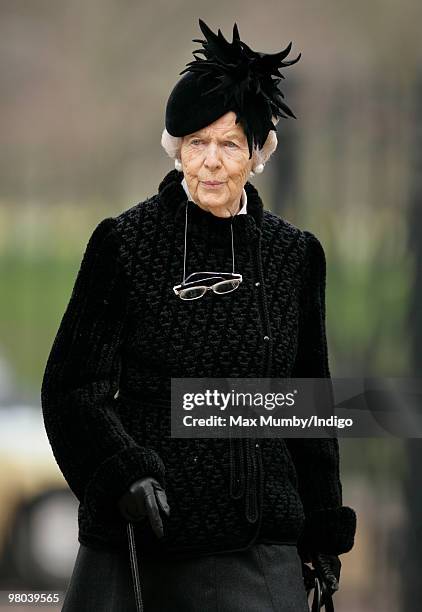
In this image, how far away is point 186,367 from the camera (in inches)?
114

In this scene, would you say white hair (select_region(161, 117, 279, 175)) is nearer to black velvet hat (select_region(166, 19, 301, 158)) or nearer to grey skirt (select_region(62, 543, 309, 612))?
black velvet hat (select_region(166, 19, 301, 158))

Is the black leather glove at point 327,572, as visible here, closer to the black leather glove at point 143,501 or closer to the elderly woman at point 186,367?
the elderly woman at point 186,367

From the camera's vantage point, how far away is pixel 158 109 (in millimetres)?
4793

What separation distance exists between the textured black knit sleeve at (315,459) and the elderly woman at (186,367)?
0.24 ft

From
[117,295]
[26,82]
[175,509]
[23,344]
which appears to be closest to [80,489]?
[175,509]

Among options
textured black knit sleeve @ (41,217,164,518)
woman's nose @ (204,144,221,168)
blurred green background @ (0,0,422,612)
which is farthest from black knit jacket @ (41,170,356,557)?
blurred green background @ (0,0,422,612)

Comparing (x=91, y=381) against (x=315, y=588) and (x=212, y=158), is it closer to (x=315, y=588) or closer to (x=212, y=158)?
(x=212, y=158)

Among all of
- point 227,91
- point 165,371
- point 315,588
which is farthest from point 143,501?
point 227,91

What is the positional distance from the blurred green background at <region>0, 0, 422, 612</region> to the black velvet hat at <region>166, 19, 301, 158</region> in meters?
1.78

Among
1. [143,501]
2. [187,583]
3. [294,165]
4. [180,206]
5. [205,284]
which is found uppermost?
[294,165]

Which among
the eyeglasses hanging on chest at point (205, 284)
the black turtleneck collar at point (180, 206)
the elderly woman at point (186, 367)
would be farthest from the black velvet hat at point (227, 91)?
the eyeglasses hanging on chest at point (205, 284)

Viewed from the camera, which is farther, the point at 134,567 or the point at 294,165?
the point at 294,165

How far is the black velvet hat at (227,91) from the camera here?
2.93 metres

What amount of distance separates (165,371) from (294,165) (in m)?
2.05
